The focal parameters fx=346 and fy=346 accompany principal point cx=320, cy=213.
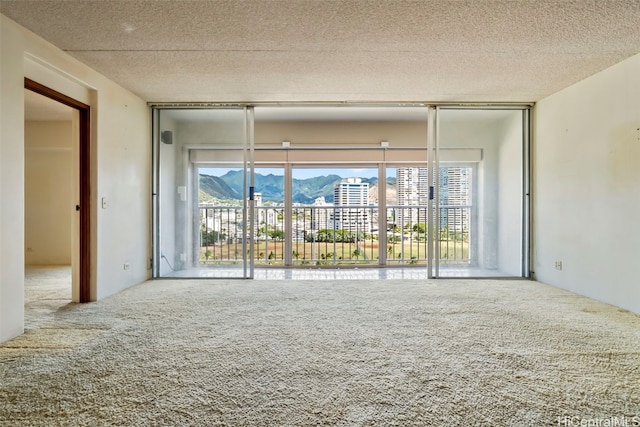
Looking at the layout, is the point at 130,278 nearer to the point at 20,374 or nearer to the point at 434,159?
the point at 20,374

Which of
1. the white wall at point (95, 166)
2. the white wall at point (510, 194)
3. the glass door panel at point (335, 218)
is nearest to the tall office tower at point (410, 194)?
the glass door panel at point (335, 218)

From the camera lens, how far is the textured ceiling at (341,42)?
6.96ft

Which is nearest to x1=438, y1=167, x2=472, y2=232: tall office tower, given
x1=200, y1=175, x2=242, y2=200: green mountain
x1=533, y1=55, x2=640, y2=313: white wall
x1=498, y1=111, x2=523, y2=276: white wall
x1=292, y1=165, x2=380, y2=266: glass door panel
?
x1=498, y1=111, x2=523, y2=276: white wall

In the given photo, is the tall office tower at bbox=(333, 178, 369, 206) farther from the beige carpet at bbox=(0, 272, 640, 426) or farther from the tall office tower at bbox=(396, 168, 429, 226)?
the beige carpet at bbox=(0, 272, 640, 426)

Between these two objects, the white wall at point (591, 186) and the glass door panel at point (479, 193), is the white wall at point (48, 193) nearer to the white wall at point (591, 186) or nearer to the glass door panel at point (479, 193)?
the glass door panel at point (479, 193)

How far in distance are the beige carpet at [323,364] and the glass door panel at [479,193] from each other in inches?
45.0

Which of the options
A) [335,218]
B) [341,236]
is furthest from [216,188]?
[341,236]

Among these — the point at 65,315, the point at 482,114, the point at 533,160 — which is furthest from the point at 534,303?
the point at 65,315

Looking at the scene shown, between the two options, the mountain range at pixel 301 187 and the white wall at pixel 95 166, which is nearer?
the white wall at pixel 95 166

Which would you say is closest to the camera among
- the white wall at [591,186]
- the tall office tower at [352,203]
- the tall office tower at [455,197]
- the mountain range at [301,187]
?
the white wall at [591,186]

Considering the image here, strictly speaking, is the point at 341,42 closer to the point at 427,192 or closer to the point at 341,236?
the point at 427,192

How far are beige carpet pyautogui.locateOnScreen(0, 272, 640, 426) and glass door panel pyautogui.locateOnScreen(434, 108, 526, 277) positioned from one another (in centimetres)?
114

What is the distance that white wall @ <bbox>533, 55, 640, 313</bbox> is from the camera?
2855 millimetres

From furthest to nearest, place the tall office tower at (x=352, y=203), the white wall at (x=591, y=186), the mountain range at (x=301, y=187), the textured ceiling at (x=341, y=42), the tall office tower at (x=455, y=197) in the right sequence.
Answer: the tall office tower at (x=352, y=203) < the mountain range at (x=301, y=187) < the tall office tower at (x=455, y=197) < the white wall at (x=591, y=186) < the textured ceiling at (x=341, y=42)
